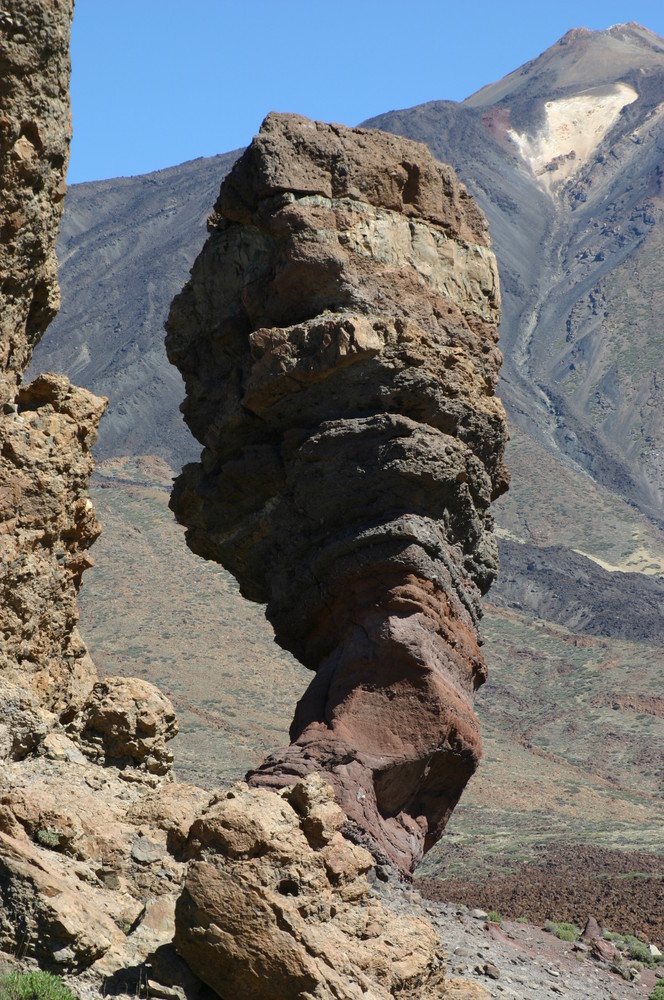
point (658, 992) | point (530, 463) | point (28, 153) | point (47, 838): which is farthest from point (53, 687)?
point (530, 463)

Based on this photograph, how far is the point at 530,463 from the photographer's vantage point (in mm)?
90688

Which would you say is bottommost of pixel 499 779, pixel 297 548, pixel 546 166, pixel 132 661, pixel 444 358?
pixel 499 779

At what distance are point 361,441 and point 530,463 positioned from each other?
7739 cm

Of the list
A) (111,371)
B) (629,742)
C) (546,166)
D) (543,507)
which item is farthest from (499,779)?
(546,166)

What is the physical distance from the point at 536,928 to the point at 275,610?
6.34 metres

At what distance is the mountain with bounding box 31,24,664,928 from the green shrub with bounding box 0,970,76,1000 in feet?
80.9

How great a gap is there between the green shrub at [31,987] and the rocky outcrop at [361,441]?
6.28 meters

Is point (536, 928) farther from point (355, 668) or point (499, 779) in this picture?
point (499, 779)

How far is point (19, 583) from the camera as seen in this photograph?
9.87 m

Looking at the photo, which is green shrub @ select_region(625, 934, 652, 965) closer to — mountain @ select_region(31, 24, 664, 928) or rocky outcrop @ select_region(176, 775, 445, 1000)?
rocky outcrop @ select_region(176, 775, 445, 1000)

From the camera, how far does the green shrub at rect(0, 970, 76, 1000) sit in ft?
21.7

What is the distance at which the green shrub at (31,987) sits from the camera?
6.62m

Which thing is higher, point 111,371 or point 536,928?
point 111,371

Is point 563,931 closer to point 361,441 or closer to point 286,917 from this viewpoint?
point 361,441
